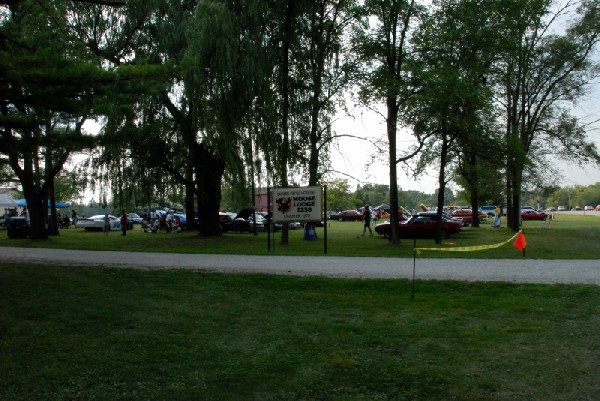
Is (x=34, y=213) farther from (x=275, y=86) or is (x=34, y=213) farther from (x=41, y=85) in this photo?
(x=41, y=85)

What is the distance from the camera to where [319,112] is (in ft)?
85.4

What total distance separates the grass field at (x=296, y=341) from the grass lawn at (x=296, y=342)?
0.02 meters

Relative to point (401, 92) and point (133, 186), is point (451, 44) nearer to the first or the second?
point (401, 92)

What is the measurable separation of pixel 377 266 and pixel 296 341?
24.5 ft

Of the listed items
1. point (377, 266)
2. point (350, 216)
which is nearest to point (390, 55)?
point (377, 266)

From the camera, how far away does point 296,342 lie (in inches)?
298

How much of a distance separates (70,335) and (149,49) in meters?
18.8

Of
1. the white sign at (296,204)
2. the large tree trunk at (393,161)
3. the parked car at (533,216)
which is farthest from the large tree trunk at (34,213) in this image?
the parked car at (533,216)

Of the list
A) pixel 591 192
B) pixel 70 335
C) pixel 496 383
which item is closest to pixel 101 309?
pixel 70 335

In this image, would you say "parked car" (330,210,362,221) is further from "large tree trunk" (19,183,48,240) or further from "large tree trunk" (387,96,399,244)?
"large tree trunk" (19,183,48,240)

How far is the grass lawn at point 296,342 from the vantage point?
234 inches

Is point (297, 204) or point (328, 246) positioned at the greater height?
point (297, 204)

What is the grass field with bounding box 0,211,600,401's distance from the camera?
5.96 meters

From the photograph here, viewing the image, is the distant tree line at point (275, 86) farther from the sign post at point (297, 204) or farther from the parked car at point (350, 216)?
the parked car at point (350, 216)
